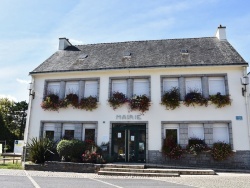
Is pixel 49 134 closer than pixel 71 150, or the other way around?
pixel 71 150

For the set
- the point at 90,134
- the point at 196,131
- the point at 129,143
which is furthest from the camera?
the point at 90,134

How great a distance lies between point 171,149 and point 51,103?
7908mm

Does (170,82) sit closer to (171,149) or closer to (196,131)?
(196,131)

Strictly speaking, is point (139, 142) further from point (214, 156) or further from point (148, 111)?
point (214, 156)

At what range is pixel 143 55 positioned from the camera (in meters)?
17.8

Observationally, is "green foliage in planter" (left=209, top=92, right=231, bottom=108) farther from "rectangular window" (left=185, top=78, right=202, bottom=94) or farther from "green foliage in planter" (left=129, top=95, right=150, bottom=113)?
"green foliage in planter" (left=129, top=95, right=150, bottom=113)

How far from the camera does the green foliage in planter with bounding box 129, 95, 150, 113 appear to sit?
15.5m

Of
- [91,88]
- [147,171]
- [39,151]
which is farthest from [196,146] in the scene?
[39,151]

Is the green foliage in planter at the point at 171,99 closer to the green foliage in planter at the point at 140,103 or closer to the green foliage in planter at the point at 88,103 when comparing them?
the green foliage in planter at the point at 140,103

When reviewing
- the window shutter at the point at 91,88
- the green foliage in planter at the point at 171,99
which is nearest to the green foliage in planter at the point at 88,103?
the window shutter at the point at 91,88

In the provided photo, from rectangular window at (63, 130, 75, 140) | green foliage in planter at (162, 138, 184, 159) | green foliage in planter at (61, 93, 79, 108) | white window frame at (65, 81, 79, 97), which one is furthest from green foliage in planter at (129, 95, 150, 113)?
rectangular window at (63, 130, 75, 140)

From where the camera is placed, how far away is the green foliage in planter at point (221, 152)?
1406cm

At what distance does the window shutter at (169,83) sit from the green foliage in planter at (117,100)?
2.51 m

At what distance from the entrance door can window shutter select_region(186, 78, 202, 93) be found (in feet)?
11.7
